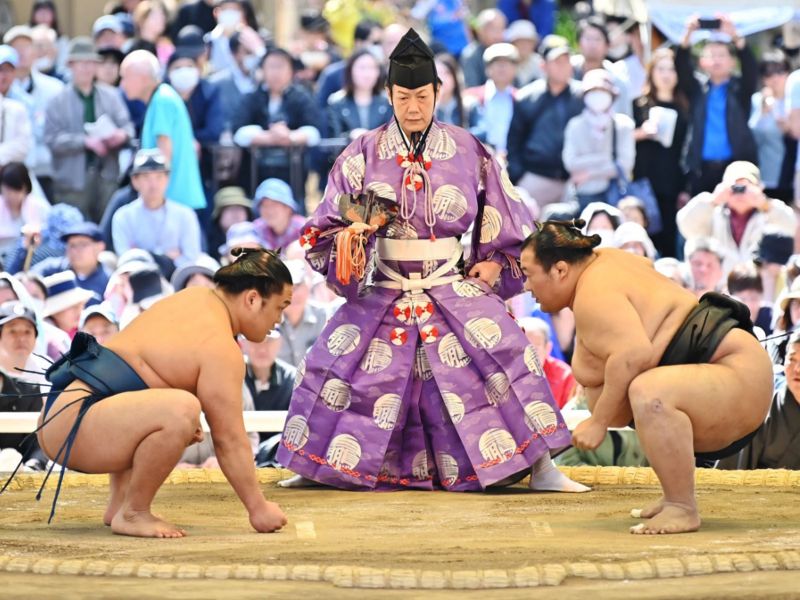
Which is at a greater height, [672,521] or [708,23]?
[708,23]

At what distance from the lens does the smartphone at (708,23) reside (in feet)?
25.5

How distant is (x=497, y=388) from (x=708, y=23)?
3.81 metres

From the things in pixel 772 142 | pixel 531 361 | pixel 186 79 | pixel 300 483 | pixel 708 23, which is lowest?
pixel 300 483

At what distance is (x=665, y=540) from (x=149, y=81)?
458 cm

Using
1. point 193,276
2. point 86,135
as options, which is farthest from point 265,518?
point 86,135

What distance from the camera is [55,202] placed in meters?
7.65

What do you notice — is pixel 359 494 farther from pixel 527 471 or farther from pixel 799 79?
pixel 799 79

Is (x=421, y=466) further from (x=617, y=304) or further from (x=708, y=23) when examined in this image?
(x=708, y=23)

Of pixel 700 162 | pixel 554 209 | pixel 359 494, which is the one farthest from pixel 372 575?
pixel 700 162

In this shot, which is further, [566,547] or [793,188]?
[793,188]

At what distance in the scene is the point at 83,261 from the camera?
666 centimetres

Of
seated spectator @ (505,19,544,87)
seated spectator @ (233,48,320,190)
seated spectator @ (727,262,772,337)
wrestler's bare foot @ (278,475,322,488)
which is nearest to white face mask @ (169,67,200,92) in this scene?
seated spectator @ (233,48,320,190)

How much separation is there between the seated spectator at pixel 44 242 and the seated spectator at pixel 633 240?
2086 mm

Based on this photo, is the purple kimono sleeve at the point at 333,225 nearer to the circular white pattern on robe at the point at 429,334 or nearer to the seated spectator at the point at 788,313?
the circular white pattern on robe at the point at 429,334
